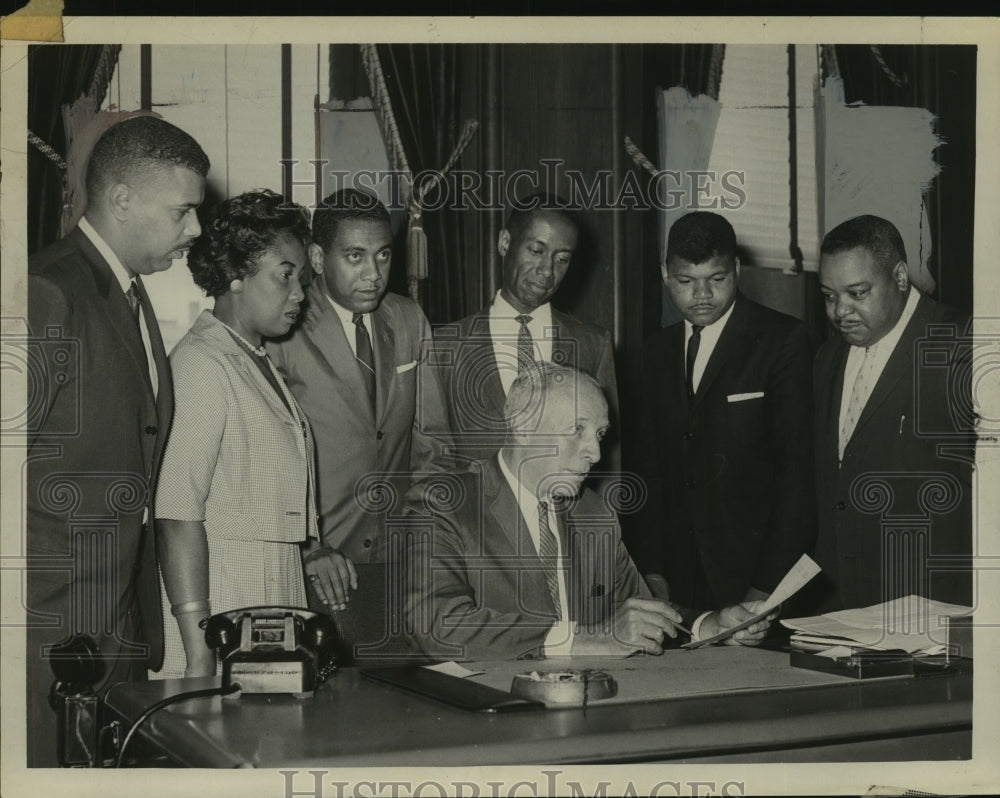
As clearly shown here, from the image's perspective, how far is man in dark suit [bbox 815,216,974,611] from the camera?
3963mm

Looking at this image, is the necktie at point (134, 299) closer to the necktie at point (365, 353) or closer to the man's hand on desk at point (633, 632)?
the necktie at point (365, 353)

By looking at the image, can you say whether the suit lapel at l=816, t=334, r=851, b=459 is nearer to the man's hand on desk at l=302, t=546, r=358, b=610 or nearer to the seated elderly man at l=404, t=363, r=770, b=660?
the seated elderly man at l=404, t=363, r=770, b=660

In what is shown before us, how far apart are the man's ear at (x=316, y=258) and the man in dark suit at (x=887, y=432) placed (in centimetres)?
155

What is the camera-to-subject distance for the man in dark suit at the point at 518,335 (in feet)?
12.7

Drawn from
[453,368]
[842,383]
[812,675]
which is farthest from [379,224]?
[812,675]

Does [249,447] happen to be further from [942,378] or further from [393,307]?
[942,378]

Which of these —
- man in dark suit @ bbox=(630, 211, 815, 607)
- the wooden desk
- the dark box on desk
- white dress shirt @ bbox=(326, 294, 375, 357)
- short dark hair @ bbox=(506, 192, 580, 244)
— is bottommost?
the wooden desk

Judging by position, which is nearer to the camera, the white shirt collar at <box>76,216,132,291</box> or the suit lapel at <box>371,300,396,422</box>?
the white shirt collar at <box>76,216,132,291</box>

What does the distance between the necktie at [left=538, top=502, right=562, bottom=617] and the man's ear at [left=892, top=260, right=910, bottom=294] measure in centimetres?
132

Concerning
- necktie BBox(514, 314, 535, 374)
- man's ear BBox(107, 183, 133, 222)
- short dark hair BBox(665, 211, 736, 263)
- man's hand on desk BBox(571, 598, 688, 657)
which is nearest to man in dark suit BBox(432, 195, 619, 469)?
necktie BBox(514, 314, 535, 374)

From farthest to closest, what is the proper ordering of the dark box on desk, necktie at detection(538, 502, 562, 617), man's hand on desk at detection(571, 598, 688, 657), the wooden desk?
necktie at detection(538, 502, 562, 617)
man's hand on desk at detection(571, 598, 688, 657)
the dark box on desk
the wooden desk

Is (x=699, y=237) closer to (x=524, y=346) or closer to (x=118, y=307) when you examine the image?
(x=524, y=346)

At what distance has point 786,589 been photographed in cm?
391

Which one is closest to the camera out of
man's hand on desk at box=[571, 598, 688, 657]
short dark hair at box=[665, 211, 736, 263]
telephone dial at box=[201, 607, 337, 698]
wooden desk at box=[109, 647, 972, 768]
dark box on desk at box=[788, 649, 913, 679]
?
wooden desk at box=[109, 647, 972, 768]
